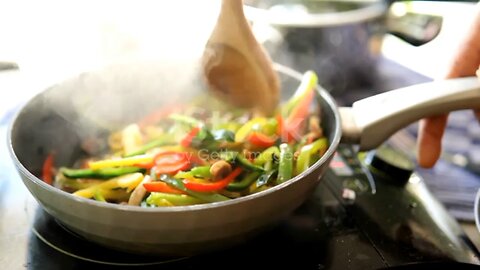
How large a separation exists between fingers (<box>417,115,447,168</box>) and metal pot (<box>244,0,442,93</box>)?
0.33 m

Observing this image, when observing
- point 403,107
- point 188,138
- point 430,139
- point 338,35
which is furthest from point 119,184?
point 338,35

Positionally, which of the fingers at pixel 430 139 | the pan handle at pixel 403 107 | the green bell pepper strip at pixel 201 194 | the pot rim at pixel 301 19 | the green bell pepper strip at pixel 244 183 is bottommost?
the fingers at pixel 430 139

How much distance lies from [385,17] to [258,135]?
0.62 meters

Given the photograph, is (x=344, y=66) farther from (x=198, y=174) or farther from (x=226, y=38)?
(x=198, y=174)

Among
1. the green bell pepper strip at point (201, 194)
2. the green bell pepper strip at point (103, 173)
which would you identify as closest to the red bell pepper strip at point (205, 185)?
the green bell pepper strip at point (201, 194)

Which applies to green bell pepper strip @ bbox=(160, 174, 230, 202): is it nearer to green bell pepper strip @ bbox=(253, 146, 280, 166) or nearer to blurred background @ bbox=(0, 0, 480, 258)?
green bell pepper strip @ bbox=(253, 146, 280, 166)

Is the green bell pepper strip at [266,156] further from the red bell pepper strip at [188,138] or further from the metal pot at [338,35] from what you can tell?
the metal pot at [338,35]

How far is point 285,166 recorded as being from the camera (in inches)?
27.9

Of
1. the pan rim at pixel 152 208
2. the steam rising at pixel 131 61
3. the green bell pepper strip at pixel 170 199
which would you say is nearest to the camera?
the pan rim at pixel 152 208

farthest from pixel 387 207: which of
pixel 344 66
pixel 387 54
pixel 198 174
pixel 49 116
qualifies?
pixel 387 54

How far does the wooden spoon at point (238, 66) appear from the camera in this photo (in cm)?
77

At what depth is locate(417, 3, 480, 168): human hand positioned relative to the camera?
799 millimetres

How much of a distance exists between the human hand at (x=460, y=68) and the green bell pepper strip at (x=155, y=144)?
1.56 ft

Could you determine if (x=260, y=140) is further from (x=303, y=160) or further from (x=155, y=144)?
(x=155, y=144)
